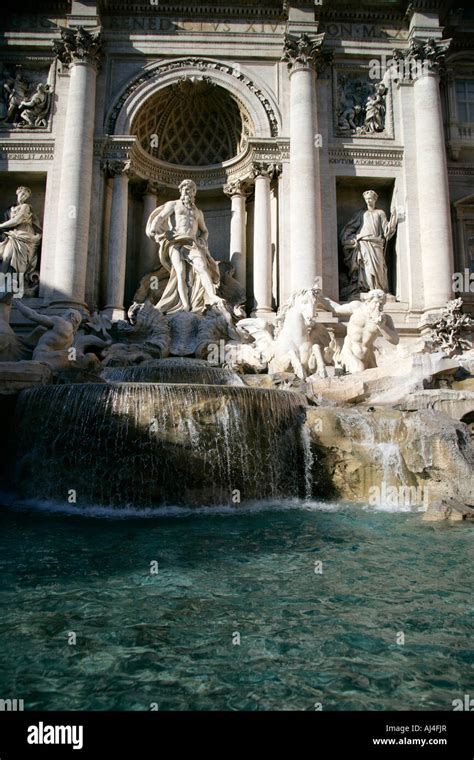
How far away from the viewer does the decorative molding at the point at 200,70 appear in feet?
48.4

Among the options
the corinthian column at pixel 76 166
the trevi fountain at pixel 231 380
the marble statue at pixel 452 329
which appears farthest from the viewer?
the corinthian column at pixel 76 166

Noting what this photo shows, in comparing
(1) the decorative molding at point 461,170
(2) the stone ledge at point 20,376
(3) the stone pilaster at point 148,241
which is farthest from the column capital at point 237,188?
(2) the stone ledge at point 20,376

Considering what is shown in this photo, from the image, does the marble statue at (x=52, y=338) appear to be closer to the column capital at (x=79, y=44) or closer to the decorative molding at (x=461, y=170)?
the column capital at (x=79, y=44)

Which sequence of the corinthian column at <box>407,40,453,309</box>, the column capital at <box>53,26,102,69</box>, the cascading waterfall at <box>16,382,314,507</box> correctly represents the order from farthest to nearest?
the column capital at <box>53,26,102,69</box>, the corinthian column at <box>407,40,453,309</box>, the cascading waterfall at <box>16,382,314,507</box>

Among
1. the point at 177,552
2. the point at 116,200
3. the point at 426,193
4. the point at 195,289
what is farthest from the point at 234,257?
the point at 177,552

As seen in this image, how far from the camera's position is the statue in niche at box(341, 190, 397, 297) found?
1443cm

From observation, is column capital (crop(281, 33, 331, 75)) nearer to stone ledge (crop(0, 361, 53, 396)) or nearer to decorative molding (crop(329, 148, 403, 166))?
decorative molding (crop(329, 148, 403, 166))

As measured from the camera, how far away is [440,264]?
45.2 ft

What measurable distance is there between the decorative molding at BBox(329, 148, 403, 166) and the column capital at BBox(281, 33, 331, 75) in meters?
2.44

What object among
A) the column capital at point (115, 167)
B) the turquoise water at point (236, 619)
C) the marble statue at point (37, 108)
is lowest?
the turquoise water at point (236, 619)

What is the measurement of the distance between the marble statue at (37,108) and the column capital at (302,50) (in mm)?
6858

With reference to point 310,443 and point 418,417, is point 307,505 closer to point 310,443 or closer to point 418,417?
point 310,443

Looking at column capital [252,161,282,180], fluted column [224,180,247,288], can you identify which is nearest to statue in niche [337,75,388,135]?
column capital [252,161,282,180]

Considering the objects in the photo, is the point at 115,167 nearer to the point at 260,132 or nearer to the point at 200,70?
the point at 200,70
